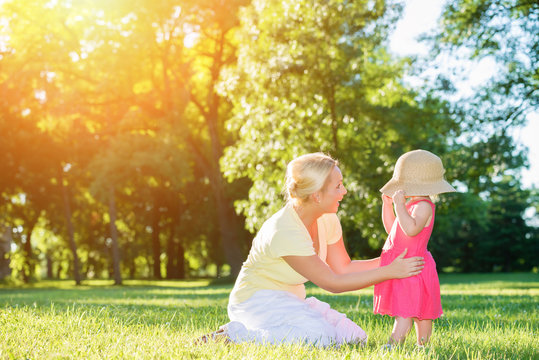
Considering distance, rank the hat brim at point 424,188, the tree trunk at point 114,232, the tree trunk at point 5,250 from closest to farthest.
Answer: the hat brim at point 424,188 < the tree trunk at point 114,232 < the tree trunk at point 5,250

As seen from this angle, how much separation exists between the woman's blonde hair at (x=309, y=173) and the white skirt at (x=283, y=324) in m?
0.88

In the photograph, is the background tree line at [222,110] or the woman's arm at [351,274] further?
the background tree line at [222,110]

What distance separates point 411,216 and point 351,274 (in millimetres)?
669

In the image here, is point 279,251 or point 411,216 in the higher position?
point 411,216

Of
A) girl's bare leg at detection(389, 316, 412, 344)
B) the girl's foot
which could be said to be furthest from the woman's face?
the girl's foot

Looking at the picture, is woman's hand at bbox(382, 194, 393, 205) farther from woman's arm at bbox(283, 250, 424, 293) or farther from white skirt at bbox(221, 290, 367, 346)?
white skirt at bbox(221, 290, 367, 346)

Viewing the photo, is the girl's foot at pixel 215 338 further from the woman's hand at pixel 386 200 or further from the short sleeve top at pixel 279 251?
the woman's hand at pixel 386 200

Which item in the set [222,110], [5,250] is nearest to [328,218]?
[222,110]

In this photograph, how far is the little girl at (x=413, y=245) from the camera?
4.84 meters

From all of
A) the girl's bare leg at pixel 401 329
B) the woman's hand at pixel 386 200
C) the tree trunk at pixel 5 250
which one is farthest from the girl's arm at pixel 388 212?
the tree trunk at pixel 5 250

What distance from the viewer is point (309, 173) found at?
15.9 ft

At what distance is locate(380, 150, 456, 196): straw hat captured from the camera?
5.09 metres

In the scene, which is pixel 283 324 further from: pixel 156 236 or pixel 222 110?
pixel 156 236

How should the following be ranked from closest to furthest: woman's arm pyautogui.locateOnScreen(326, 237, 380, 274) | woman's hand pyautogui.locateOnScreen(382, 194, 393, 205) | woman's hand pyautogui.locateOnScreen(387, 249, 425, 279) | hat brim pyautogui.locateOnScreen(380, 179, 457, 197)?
woman's hand pyautogui.locateOnScreen(387, 249, 425, 279) < hat brim pyautogui.locateOnScreen(380, 179, 457, 197) < woman's hand pyautogui.locateOnScreen(382, 194, 393, 205) < woman's arm pyautogui.locateOnScreen(326, 237, 380, 274)
